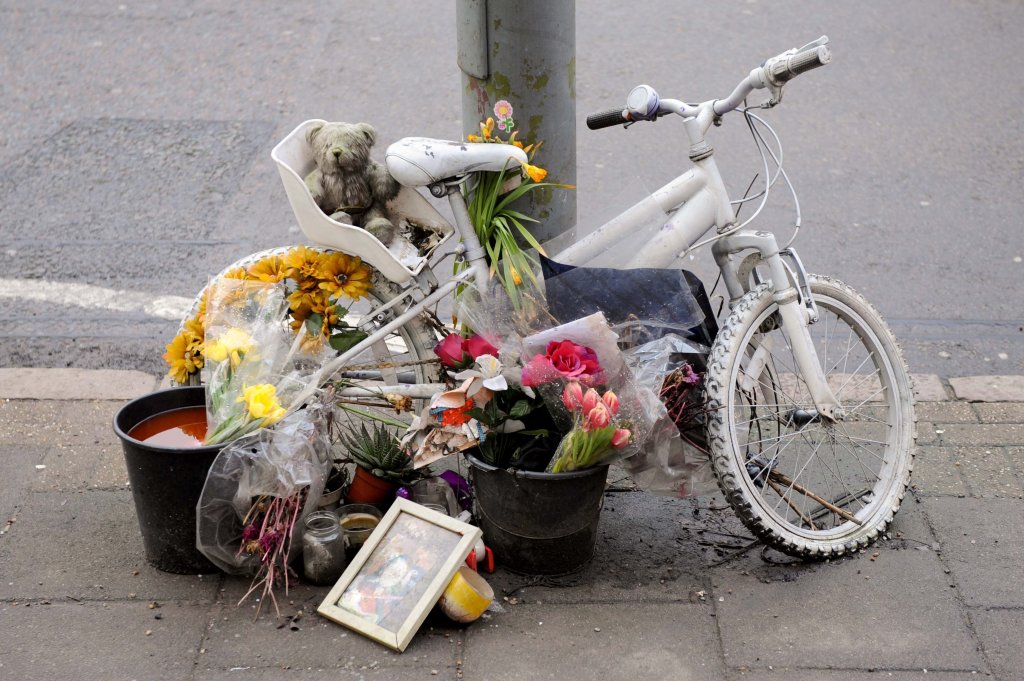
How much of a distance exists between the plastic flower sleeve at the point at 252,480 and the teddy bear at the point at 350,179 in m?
0.68

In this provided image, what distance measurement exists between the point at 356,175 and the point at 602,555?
4.71 ft

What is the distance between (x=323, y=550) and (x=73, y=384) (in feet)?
5.91

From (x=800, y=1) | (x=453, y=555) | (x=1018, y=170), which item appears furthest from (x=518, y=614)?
(x=800, y=1)

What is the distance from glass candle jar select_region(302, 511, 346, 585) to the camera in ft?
10.3

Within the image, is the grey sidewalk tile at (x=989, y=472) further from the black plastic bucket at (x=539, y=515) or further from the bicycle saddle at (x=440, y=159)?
the bicycle saddle at (x=440, y=159)

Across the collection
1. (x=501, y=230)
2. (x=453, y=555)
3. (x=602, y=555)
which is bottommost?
(x=602, y=555)

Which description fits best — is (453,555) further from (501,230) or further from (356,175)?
(356,175)

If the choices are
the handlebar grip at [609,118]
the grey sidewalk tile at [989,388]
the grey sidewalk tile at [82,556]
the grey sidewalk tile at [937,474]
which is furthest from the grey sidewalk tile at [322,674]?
the grey sidewalk tile at [989,388]

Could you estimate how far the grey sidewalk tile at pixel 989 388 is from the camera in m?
4.32

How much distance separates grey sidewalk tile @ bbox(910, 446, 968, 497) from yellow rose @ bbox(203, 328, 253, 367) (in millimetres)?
2257

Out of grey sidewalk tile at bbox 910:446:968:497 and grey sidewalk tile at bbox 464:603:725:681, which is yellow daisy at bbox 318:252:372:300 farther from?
grey sidewalk tile at bbox 910:446:968:497

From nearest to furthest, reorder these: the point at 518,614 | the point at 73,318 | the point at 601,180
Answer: the point at 518,614 → the point at 73,318 → the point at 601,180

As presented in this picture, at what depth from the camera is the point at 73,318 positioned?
16.1 ft

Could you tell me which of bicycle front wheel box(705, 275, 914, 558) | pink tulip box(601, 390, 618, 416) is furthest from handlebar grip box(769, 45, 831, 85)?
pink tulip box(601, 390, 618, 416)
